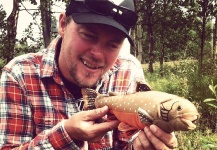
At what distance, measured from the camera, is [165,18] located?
69.4 feet

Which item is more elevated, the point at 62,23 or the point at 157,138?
the point at 62,23

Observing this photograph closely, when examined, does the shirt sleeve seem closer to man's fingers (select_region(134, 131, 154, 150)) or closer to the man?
the man

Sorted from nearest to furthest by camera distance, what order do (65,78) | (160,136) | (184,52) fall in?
(160,136), (65,78), (184,52)

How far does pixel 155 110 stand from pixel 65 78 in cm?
126

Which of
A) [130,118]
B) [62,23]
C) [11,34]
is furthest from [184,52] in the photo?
[130,118]

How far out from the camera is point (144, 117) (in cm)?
175

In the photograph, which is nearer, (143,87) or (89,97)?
(143,87)

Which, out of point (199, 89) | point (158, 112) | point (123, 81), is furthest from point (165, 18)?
point (158, 112)

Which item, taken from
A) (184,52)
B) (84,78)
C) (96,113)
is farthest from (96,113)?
(184,52)

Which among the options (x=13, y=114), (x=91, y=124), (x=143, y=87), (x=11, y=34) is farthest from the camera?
(x=11, y=34)

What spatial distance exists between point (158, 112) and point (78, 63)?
3.35 feet

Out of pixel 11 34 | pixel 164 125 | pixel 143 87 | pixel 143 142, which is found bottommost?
pixel 143 142

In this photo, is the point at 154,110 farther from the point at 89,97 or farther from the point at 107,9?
the point at 107,9

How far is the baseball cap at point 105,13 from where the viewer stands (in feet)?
7.97
